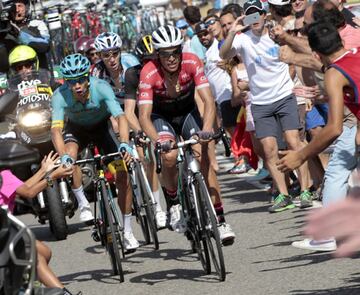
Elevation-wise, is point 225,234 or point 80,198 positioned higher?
point 225,234

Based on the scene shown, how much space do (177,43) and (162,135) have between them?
83 cm

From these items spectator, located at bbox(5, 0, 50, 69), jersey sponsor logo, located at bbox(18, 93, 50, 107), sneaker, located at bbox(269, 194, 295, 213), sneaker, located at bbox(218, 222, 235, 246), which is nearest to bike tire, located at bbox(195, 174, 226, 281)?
sneaker, located at bbox(218, 222, 235, 246)

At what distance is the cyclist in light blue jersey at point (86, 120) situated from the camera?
38.9 feet

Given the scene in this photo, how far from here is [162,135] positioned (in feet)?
38.0

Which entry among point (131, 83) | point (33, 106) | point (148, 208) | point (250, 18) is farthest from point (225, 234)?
point (33, 106)

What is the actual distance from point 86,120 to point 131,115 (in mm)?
829

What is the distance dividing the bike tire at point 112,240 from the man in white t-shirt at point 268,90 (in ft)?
9.98

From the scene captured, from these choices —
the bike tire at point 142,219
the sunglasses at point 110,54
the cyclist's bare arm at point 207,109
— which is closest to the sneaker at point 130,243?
the bike tire at point 142,219

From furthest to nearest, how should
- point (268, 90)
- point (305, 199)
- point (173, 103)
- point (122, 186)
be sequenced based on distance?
point (268, 90) → point (305, 199) → point (122, 186) → point (173, 103)

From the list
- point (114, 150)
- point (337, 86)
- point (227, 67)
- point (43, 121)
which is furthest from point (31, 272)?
point (227, 67)

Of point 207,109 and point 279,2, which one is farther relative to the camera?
point 279,2

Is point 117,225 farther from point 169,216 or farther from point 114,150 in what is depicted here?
point 114,150

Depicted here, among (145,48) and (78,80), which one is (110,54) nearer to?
(145,48)

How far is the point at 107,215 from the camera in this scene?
11.3m
